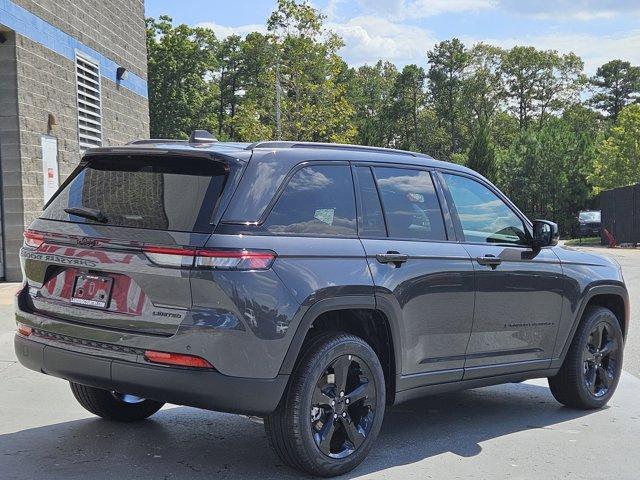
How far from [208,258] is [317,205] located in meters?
0.85

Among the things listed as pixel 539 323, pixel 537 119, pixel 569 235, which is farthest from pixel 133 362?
pixel 537 119

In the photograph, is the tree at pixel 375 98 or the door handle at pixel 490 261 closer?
the door handle at pixel 490 261

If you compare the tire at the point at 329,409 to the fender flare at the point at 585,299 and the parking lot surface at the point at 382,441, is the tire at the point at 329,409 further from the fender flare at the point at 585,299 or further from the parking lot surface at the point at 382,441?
the fender flare at the point at 585,299

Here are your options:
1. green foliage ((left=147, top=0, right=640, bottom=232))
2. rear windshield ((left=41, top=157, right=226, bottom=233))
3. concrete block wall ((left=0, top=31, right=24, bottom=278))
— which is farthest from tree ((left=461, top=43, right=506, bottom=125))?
rear windshield ((left=41, top=157, right=226, bottom=233))

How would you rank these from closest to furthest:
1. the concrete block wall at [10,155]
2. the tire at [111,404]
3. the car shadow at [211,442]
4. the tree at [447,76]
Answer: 1. the car shadow at [211,442]
2. the tire at [111,404]
3. the concrete block wall at [10,155]
4. the tree at [447,76]

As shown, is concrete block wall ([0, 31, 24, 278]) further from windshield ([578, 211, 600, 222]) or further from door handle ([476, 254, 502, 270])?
windshield ([578, 211, 600, 222])

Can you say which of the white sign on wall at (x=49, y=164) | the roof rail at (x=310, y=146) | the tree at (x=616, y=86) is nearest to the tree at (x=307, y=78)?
the white sign on wall at (x=49, y=164)

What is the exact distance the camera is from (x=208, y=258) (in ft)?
13.6

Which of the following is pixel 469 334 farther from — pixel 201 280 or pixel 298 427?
pixel 201 280

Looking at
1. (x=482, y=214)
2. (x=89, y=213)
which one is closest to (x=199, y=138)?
(x=89, y=213)

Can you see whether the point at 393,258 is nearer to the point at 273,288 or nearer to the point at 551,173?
the point at 273,288

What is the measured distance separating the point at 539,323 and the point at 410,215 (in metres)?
1.46

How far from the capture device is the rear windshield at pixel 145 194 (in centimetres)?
434

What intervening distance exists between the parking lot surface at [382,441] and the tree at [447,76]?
81.2 m
